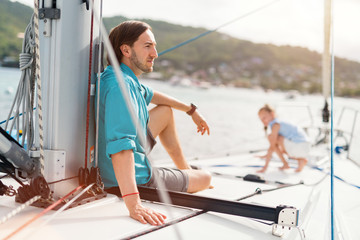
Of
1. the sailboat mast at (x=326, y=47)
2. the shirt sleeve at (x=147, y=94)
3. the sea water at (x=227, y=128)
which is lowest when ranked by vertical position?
the sea water at (x=227, y=128)

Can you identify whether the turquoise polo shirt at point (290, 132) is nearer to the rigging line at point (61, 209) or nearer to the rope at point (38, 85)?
the rigging line at point (61, 209)

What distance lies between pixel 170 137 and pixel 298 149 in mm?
1788

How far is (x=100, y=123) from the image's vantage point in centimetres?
171

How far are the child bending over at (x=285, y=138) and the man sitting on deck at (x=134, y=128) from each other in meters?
1.60

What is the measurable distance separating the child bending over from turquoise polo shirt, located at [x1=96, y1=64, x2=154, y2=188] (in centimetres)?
203

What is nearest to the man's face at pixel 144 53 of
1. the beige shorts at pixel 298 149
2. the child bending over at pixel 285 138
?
the child bending over at pixel 285 138

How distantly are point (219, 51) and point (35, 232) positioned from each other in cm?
5162

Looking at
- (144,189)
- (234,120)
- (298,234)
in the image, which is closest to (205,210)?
(144,189)

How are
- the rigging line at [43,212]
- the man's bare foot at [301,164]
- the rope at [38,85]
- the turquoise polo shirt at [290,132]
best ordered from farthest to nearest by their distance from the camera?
the turquoise polo shirt at [290,132] < the man's bare foot at [301,164] < the rope at [38,85] < the rigging line at [43,212]

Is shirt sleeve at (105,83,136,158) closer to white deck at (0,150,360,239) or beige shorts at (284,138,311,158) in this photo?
white deck at (0,150,360,239)

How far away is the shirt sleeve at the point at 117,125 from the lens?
147cm

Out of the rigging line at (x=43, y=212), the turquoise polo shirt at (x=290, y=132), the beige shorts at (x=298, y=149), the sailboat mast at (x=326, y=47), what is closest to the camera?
the rigging line at (x=43, y=212)

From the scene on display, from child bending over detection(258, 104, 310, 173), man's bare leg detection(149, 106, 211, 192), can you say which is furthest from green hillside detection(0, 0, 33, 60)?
child bending over detection(258, 104, 310, 173)

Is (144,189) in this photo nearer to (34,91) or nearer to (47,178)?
(47,178)
